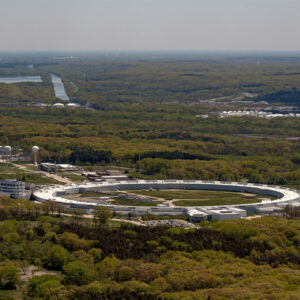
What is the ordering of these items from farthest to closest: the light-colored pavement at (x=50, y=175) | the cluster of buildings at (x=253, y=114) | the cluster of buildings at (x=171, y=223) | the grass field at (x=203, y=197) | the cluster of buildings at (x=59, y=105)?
the cluster of buildings at (x=59, y=105) → the cluster of buildings at (x=253, y=114) → the light-colored pavement at (x=50, y=175) → the grass field at (x=203, y=197) → the cluster of buildings at (x=171, y=223)

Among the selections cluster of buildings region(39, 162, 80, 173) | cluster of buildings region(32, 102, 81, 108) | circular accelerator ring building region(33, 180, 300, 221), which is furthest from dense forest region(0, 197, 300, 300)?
cluster of buildings region(32, 102, 81, 108)

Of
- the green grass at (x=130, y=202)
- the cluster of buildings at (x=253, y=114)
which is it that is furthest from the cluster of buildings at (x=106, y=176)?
the cluster of buildings at (x=253, y=114)

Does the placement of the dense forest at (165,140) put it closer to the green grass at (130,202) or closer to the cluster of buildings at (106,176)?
the cluster of buildings at (106,176)

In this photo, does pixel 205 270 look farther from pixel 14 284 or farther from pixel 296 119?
pixel 296 119

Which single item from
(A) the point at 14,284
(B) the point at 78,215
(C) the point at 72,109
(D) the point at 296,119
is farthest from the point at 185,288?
(C) the point at 72,109

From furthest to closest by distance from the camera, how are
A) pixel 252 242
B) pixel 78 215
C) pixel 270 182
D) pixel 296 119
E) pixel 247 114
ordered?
1. pixel 247 114
2. pixel 296 119
3. pixel 270 182
4. pixel 78 215
5. pixel 252 242

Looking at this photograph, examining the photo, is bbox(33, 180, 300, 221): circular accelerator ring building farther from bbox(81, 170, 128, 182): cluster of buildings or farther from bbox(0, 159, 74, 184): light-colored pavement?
bbox(0, 159, 74, 184): light-colored pavement

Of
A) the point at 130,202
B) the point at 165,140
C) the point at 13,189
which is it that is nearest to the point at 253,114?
the point at 165,140
